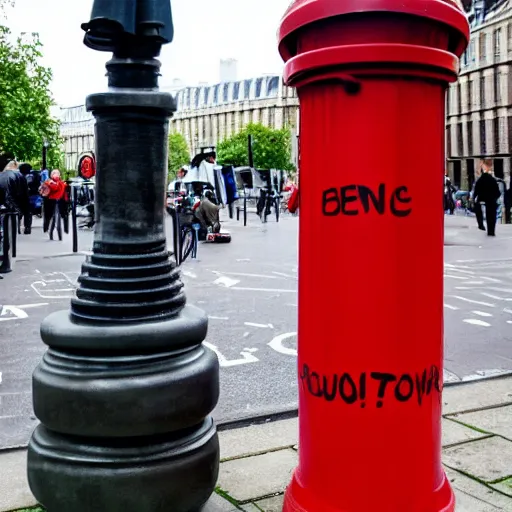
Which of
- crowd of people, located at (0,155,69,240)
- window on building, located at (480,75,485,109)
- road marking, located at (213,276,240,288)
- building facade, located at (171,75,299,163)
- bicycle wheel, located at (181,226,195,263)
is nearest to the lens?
road marking, located at (213,276,240,288)

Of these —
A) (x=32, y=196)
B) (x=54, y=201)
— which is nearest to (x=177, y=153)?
(x=32, y=196)

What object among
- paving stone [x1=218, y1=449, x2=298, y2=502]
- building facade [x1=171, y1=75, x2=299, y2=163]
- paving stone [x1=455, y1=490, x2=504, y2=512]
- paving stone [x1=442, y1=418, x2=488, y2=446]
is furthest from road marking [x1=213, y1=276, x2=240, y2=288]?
building facade [x1=171, y1=75, x2=299, y2=163]

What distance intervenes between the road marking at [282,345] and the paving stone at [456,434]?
6.81 ft

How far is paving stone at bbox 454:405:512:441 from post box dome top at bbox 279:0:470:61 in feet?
6.91

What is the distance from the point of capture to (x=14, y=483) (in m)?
3.16

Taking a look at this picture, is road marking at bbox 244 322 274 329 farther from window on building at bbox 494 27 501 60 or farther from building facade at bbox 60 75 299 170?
building facade at bbox 60 75 299 170

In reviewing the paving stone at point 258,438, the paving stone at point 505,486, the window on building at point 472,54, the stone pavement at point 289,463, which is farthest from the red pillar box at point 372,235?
the window on building at point 472,54

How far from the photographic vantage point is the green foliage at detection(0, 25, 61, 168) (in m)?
43.6

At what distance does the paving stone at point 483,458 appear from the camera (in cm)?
319

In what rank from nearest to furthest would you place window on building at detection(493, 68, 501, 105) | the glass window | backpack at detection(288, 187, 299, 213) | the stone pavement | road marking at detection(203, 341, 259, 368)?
backpack at detection(288, 187, 299, 213) → the stone pavement → road marking at detection(203, 341, 259, 368) → window on building at detection(493, 68, 501, 105) → the glass window

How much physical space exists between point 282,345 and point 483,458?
289 centimetres

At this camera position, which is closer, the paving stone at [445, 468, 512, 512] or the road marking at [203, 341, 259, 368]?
the paving stone at [445, 468, 512, 512]

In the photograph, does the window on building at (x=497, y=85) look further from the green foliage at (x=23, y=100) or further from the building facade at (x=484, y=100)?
the green foliage at (x=23, y=100)

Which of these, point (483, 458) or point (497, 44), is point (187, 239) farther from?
point (497, 44)
